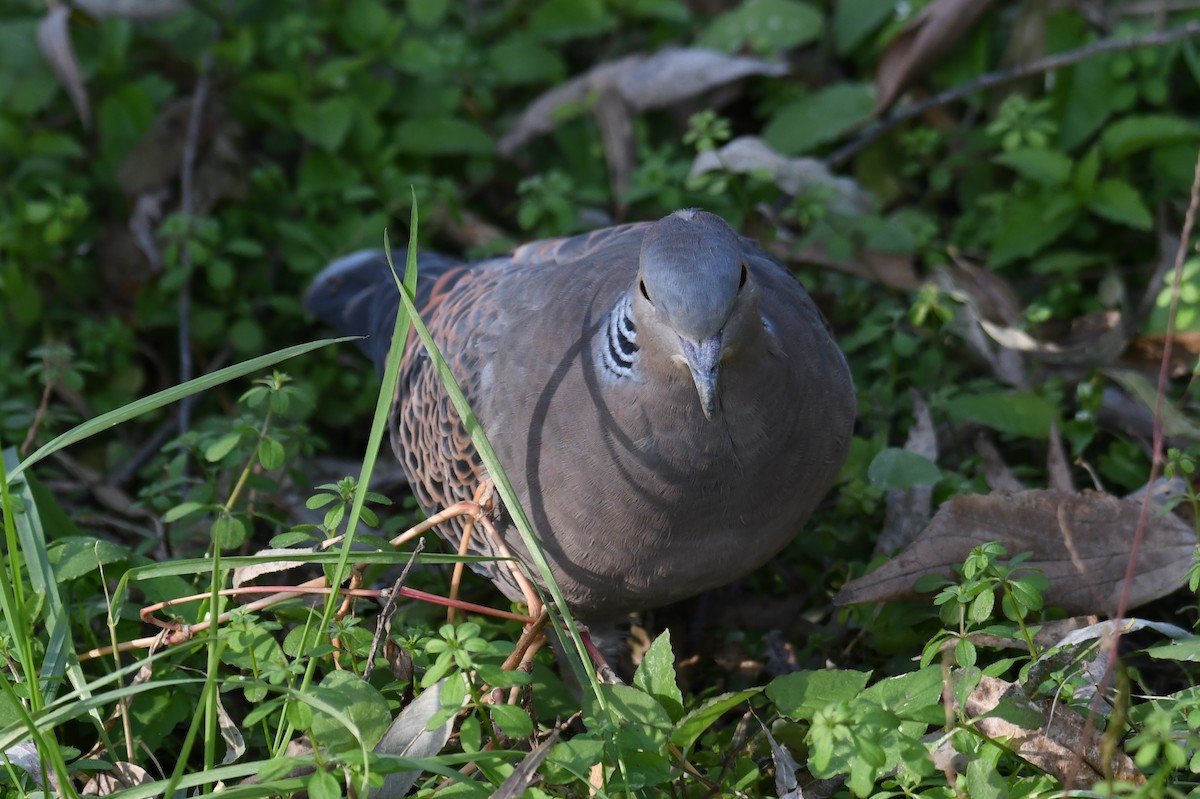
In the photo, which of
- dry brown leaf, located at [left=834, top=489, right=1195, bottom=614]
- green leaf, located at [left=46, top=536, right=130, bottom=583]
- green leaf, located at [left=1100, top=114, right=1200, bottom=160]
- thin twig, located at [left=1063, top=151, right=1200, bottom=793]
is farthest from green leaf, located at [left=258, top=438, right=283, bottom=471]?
green leaf, located at [left=1100, top=114, right=1200, bottom=160]

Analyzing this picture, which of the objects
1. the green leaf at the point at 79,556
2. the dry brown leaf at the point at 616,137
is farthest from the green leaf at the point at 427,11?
the green leaf at the point at 79,556

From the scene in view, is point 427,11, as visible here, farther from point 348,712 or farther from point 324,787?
point 324,787

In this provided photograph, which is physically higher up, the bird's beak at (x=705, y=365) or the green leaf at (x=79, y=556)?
the bird's beak at (x=705, y=365)

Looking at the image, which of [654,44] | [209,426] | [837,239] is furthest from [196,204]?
[837,239]

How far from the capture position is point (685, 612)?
3680 mm

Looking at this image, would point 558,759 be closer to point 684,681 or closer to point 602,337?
point 602,337

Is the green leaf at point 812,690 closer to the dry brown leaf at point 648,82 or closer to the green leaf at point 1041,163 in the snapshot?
the green leaf at point 1041,163

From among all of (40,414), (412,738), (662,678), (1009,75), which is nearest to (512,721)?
(412,738)

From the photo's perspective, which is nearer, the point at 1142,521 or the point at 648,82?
the point at 1142,521

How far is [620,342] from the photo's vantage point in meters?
2.78

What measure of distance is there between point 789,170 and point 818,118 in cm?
41

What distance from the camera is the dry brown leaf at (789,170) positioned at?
4469mm

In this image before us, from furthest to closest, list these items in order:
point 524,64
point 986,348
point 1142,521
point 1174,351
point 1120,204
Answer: point 524,64 < point 1120,204 < point 986,348 < point 1174,351 < point 1142,521

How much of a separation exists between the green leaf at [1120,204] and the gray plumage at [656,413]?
154 cm
